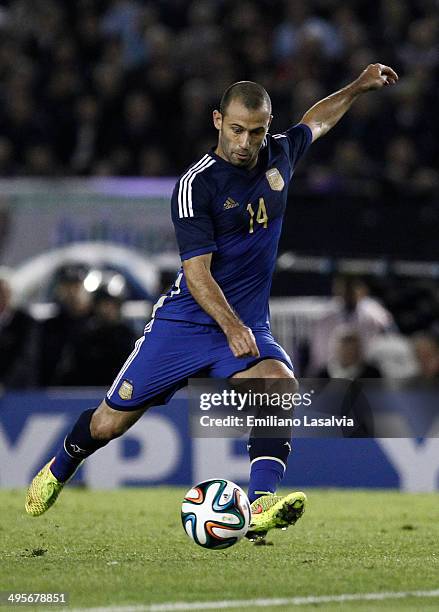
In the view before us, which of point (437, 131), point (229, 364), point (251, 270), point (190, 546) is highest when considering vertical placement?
point (437, 131)

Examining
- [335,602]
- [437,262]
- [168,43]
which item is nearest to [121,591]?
[335,602]

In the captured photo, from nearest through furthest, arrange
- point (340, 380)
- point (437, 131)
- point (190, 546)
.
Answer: point (190, 546) < point (340, 380) < point (437, 131)

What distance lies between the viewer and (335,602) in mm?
5676

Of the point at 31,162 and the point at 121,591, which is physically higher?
the point at 31,162

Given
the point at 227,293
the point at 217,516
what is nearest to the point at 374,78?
the point at 227,293

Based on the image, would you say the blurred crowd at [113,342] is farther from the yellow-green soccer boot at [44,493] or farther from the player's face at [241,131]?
the player's face at [241,131]

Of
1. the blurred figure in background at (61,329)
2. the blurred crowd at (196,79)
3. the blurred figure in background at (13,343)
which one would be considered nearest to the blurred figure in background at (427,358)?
the blurred crowd at (196,79)

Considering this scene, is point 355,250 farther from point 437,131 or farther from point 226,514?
point 226,514

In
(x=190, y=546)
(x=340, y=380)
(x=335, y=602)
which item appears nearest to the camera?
(x=335, y=602)

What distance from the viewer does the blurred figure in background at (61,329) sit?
512 inches

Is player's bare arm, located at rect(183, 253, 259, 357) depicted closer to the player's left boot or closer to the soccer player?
the soccer player

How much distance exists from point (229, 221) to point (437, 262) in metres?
5.91

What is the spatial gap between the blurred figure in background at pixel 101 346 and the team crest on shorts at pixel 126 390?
5.04 m

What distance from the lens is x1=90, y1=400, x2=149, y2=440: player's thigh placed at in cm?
747
